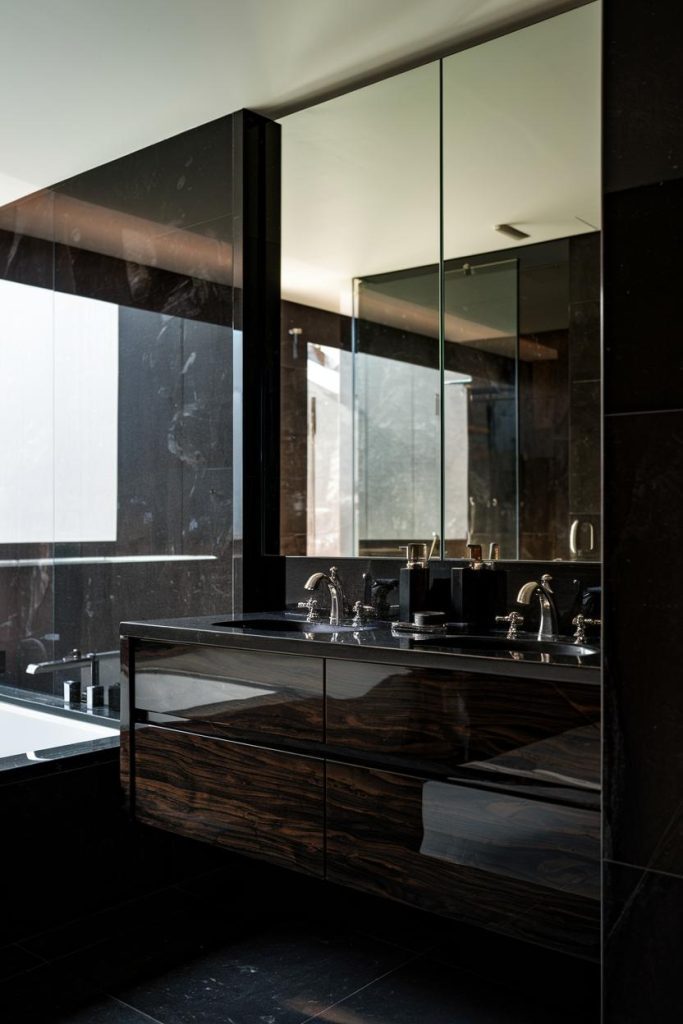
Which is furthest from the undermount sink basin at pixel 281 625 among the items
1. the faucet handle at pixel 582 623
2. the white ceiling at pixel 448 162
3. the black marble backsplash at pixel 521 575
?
the white ceiling at pixel 448 162

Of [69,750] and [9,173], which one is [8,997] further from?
[9,173]

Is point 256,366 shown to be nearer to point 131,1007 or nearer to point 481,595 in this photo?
point 481,595

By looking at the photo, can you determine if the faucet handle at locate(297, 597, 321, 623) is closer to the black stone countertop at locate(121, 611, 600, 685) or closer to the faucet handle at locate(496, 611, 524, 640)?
the black stone countertop at locate(121, 611, 600, 685)

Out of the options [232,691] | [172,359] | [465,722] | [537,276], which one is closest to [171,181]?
[172,359]

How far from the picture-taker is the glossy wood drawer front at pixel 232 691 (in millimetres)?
2076

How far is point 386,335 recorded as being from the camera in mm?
2570

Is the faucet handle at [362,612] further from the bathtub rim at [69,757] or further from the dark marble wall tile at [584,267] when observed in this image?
the dark marble wall tile at [584,267]
